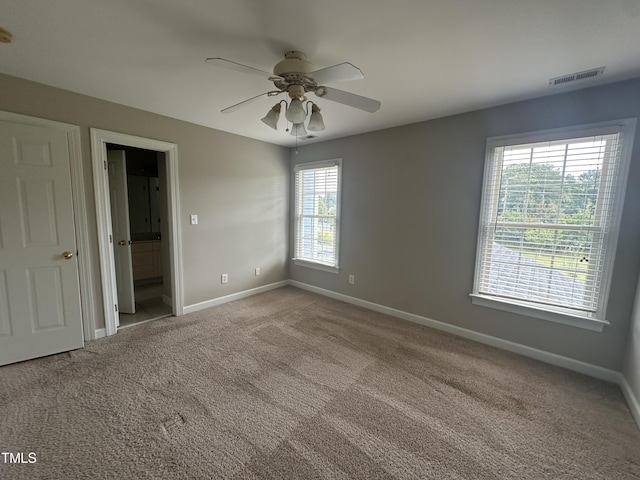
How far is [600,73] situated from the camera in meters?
1.97

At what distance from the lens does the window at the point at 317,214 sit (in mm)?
4043

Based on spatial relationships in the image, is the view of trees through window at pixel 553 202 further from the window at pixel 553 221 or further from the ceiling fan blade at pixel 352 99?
the ceiling fan blade at pixel 352 99

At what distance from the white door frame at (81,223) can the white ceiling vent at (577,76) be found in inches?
168

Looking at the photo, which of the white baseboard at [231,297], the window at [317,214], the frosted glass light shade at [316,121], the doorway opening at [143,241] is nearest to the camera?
the frosted glass light shade at [316,121]

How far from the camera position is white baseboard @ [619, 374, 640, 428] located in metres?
1.80

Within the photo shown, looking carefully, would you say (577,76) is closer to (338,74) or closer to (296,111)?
(338,74)

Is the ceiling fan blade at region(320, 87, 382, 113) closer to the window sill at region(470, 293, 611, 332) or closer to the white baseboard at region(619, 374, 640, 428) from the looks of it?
the window sill at region(470, 293, 611, 332)

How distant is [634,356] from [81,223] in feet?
16.1

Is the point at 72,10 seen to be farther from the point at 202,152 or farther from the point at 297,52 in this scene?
the point at 202,152

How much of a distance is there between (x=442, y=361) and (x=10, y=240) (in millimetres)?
4001

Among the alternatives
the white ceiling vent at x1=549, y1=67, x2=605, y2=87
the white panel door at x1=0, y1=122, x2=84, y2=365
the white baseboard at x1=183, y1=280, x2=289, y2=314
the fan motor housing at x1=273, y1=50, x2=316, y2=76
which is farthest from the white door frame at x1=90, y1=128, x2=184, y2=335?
the white ceiling vent at x1=549, y1=67, x2=605, y2=87

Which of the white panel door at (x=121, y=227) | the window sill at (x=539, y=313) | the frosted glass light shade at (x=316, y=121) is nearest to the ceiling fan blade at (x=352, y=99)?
the frosted glass light shade at (x=316, y=121)

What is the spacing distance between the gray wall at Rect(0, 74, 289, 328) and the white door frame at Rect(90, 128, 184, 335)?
5 centimetres

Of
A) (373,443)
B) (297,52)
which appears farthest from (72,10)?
(373,443)
